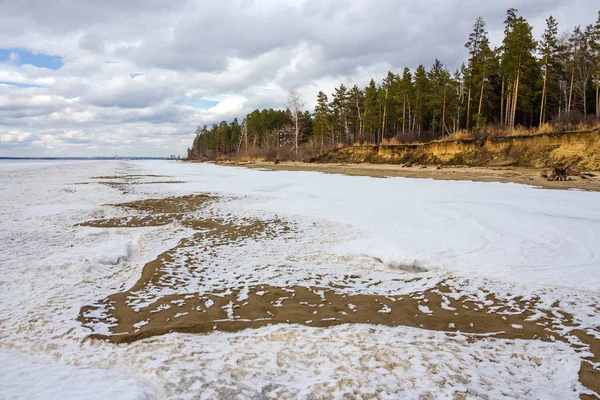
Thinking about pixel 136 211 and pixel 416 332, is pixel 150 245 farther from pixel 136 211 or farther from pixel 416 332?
pixel 416 332

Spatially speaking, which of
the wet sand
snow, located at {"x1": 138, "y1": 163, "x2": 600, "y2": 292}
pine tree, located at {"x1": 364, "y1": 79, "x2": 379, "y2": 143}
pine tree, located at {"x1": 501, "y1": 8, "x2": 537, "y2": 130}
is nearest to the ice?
the wet sand

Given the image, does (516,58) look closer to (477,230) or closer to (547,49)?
(547,49)

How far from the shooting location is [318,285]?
508 centimetres

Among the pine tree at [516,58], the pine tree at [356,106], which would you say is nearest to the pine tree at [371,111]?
the pine tree at [356,106]

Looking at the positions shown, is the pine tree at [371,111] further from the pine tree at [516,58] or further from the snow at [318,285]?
the snow at [318,285]

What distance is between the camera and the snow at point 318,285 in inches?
107

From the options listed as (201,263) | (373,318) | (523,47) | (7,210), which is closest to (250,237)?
(201,263)

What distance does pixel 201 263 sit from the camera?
600 centimetres

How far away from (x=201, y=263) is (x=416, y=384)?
13.9 feet

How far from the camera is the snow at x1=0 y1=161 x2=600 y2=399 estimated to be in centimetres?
273

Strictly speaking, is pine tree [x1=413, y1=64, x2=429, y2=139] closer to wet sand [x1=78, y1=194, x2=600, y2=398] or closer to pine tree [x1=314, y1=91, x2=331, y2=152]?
pine tree [x1=314, y1=91, x2=331, y2=152]

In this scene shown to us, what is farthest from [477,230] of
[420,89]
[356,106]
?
[356,106]

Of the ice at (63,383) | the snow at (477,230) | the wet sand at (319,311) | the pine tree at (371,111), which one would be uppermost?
the pine tree at (371,111)

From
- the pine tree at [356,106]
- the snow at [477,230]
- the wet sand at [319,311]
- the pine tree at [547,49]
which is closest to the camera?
the wet sand at [319,311]
